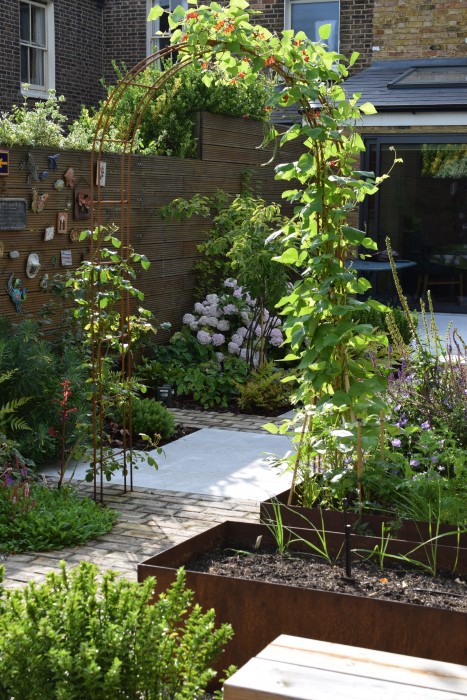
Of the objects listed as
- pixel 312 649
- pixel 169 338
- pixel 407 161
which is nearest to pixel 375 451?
pixel 312 649

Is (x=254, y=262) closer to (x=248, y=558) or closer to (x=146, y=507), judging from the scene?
(x=146, y=507)

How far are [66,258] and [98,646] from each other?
18.6ft

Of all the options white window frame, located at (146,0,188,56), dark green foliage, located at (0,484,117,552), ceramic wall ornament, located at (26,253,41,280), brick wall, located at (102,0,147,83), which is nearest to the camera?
dark green foliage, located at (0,484,117,552)

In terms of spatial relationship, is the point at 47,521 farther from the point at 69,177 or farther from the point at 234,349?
the point at 234,349

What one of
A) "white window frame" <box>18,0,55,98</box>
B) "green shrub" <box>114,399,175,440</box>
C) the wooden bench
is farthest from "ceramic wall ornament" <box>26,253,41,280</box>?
"white window frame" <box>18,0,55,98</box>

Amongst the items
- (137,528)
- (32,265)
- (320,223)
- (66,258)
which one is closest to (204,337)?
(66,258)

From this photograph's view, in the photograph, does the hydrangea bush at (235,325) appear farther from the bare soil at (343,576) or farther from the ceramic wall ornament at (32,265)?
the bare soil at (343,576)

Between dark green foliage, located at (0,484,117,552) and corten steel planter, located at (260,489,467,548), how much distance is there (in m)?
1.16

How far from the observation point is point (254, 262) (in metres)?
9.28

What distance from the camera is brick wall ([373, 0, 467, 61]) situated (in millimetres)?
14773

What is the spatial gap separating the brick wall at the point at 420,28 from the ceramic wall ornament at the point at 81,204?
27.3 ft

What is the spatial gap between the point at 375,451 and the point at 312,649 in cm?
242

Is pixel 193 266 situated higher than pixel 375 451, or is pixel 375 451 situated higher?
pixel 193 266

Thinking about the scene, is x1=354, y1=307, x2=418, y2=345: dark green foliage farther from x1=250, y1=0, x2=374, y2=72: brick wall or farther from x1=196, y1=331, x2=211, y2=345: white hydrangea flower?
x1=250, y1=0, x2=374, y2=72: brick wall
